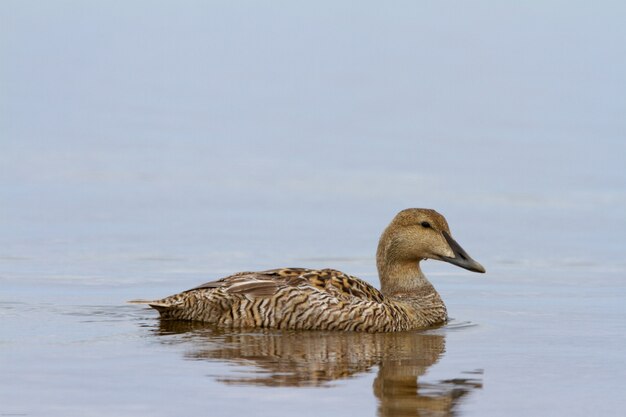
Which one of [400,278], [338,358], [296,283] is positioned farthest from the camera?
[400,278]

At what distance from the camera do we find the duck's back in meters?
14.2

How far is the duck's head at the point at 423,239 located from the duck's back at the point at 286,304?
3.54ft

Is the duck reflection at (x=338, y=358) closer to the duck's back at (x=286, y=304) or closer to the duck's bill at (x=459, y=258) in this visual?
the duck's back at (x=286, y=304)

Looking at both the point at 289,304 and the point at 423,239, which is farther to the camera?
the point at 423,239

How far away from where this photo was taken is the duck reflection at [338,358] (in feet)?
36.5

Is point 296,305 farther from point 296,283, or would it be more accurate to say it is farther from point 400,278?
point 400,278

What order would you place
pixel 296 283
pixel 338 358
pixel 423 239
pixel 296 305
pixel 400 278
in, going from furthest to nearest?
pixel 400 278 → pixel 423 239 → pixel 296 283 → pixel 296 305 → pixel 338 358

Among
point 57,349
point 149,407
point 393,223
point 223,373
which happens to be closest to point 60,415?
point 149,407

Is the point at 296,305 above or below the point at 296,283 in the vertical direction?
below

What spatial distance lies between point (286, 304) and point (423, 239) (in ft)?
6.08

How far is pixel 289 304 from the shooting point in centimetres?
1419

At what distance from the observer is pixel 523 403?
1103cm

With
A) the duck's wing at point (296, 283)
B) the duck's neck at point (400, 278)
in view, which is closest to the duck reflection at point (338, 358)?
the duck's wing at point (296, 283)

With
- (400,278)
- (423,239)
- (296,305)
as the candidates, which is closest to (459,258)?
(423,239)
